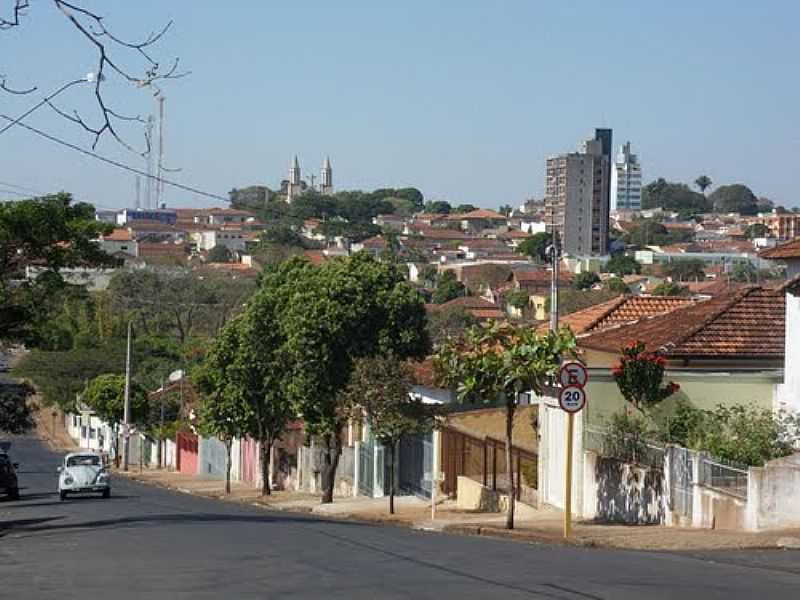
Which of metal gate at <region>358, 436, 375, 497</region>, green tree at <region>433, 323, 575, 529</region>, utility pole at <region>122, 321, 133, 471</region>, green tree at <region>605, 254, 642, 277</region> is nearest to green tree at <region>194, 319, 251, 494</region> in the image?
metal gate at <region>358, 436, 375, 497</region>

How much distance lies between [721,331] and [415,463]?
43.7ft

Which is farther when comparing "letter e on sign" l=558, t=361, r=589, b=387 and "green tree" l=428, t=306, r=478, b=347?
"green tree" l=428, t=306, r=478, b=347

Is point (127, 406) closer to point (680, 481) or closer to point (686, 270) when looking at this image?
point (680, 481)

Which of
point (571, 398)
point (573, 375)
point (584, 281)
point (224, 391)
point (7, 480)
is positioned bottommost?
point (7, 480)

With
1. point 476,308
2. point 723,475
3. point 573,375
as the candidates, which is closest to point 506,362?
point 573,375

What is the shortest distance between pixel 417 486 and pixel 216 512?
348 inches

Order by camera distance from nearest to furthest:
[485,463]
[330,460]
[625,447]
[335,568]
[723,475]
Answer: [335,568]
[723,475]
[625,447]
[485,463]
[330,460]

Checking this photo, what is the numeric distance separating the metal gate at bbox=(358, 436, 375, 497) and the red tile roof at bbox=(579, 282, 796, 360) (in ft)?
43.3

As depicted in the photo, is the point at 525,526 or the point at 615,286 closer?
the point at 525,526

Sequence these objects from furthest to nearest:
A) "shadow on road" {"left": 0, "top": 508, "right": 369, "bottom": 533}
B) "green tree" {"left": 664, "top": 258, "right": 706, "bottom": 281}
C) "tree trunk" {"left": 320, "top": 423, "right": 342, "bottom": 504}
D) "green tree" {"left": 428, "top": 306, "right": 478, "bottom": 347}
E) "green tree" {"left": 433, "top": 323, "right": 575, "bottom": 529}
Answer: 1. "green tree" {"left": 664, "top": 258, "right": 706, "bottom": 281}
2. "green tree" {"left": 428, "top": 306, "right": 478, "bottom": 347}
3. "tree trunk" {"left": 320, "top": 423, "right": 342, "bottom": 504}
4. "shadow on road" {"left": 0, "top": 508, "right": 369, "bottom": 533}
5. "green tree" {"left": 433, "top": 323, "right": 575, "bottom": 529}

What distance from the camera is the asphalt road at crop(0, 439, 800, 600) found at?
1515 cm

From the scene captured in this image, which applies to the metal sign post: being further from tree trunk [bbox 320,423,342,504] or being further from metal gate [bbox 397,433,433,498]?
tree trunk [bbox 320,423,342,504]

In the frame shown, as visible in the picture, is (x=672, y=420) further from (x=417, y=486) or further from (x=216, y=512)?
(x=417, y=486)

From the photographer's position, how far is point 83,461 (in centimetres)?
4731
